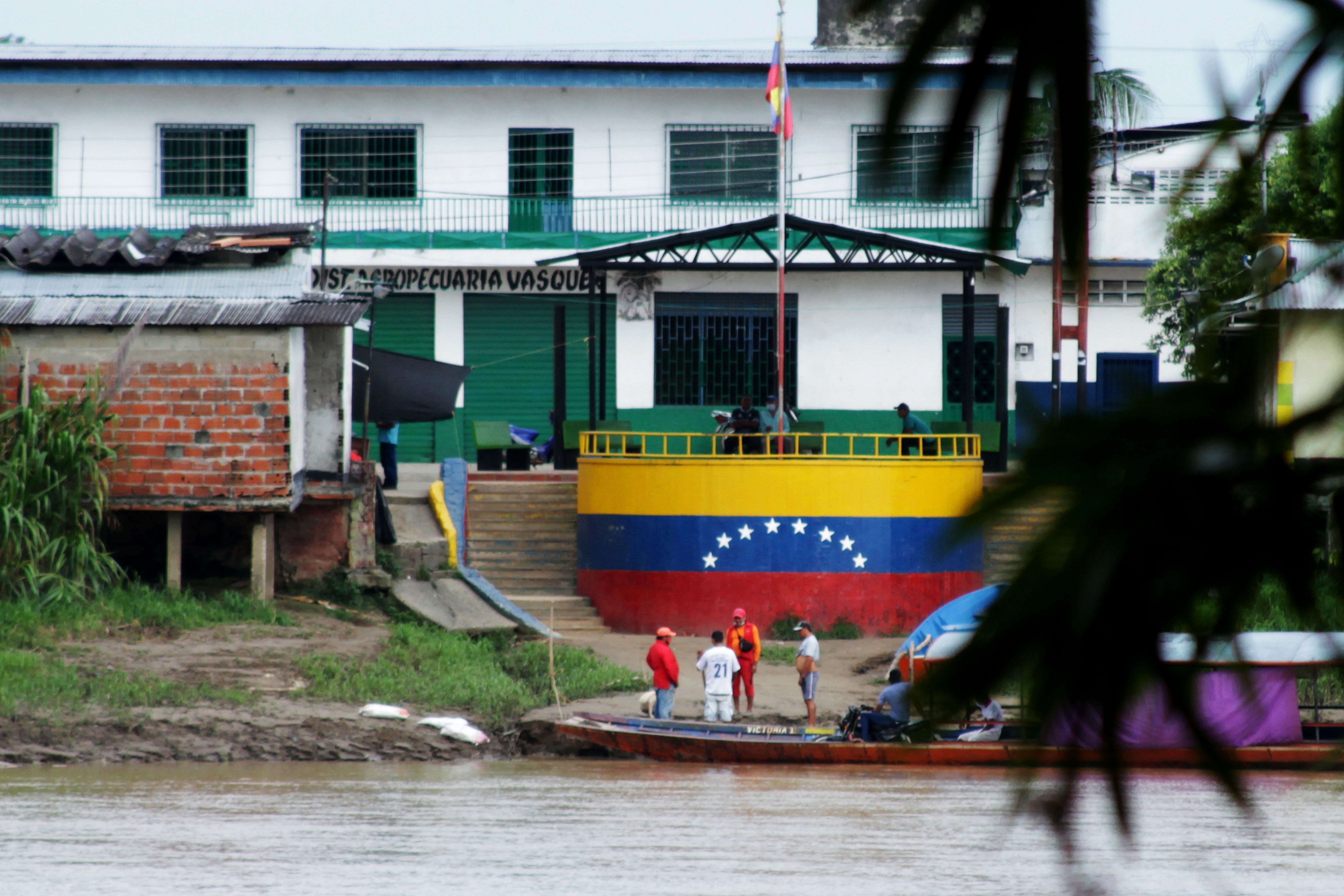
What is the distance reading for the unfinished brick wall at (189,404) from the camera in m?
19.7

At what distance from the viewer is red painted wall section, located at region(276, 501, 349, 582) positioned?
2134 centimetres

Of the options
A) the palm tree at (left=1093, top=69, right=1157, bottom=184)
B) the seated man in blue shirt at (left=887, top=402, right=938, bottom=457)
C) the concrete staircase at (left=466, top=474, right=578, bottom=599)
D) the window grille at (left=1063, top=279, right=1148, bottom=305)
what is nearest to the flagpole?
the seated man in blue shirt at (left=887, top=402, right=938, bottom=457)

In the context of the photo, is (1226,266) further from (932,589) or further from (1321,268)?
(932,589)

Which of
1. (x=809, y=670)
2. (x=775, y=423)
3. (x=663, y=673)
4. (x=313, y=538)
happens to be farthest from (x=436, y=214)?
(x=809, y=670)

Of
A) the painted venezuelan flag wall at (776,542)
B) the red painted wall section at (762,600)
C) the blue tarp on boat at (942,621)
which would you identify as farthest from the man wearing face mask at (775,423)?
the blue tarp on boat at (942,621)

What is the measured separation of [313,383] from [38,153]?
14898 mm

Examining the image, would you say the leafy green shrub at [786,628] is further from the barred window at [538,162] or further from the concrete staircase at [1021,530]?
the concrete staircase at [1021,530]

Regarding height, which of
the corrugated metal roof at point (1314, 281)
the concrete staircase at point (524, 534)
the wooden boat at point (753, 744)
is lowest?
the wooden boat at point (753, 744)

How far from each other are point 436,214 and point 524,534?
902 centimetres

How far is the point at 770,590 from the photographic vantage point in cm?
2433

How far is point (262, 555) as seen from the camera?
20188 millimetres

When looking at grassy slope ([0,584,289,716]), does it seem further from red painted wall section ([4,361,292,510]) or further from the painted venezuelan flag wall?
the painted venezuelan flag wall

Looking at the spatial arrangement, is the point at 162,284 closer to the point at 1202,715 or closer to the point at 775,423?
the point at 775,423

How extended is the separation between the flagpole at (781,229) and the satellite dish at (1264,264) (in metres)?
22.8
